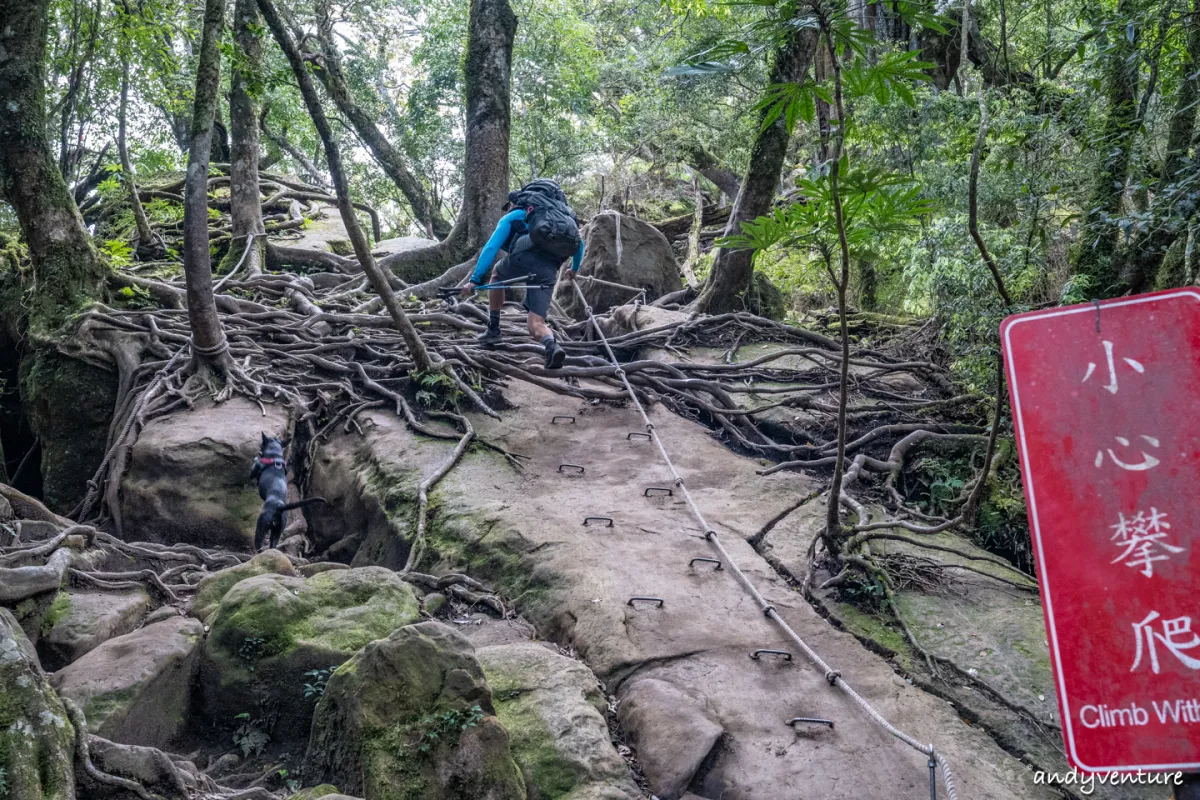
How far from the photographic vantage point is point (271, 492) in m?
5.54

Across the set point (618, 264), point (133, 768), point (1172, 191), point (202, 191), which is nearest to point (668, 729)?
point (133, 768)

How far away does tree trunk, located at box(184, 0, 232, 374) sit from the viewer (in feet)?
18.7

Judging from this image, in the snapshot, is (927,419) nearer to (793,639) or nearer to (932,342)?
(932,342)

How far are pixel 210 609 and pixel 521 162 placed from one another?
41.6 ft

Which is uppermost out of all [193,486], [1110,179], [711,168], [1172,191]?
[711,168]

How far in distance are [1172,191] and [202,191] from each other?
618cm

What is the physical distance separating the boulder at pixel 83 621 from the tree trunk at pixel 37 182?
12.5 ft

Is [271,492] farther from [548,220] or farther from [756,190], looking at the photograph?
[756,190]

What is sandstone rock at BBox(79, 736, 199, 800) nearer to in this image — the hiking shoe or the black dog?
the black dog

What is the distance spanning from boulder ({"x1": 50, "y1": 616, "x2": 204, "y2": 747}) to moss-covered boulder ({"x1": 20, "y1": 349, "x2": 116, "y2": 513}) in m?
3.99

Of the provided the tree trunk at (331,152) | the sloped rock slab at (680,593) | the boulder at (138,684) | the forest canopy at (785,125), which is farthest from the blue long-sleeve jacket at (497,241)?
the boulder at (138,684)

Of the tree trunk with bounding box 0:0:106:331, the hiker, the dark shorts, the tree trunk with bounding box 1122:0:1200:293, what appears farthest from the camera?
the dark shorts

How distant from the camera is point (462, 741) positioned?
2689 mm

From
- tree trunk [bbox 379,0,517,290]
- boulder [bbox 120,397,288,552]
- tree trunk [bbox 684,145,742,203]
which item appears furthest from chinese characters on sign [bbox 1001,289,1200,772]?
tree trunk [bbox 684,145,742,203]
